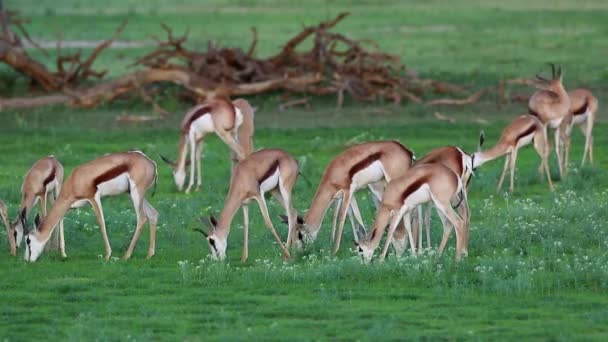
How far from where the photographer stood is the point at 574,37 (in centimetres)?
2703

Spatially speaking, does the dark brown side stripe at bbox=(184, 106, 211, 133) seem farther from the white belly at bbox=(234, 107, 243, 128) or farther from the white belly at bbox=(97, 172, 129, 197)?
the white belly at bbox=(97, 172, 129, 197)

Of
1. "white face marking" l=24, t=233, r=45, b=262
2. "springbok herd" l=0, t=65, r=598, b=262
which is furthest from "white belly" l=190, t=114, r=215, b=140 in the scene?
"white face marking" l=24, t=233, r=45, b=262

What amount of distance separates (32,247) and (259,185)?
67.0 inches

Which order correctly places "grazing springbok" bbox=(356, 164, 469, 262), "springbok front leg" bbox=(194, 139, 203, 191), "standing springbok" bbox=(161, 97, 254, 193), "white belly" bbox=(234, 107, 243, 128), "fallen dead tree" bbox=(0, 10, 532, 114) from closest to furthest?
"grazing springbok" bbox=(356, 164, 469, 262)
"springbok front leg" bbox=(194, 139, 203, 191)
"standing springbok" bbox=(161, 97, 254, 193)
"white belly" bbox=(234, 107, 243, 128)
"fallen dead tree" bbox=(0, 10, 532, 114)

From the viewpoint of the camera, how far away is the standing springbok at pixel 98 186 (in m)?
10.4

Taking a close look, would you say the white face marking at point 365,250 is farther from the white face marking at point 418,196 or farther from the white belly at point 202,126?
the white belly at point 202,126

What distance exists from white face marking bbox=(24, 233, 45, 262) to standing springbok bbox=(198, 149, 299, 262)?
1203 mm

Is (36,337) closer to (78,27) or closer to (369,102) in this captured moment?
(369,102)

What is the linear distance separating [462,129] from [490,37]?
34.7 ft

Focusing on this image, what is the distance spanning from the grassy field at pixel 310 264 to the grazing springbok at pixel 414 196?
0.27 metres

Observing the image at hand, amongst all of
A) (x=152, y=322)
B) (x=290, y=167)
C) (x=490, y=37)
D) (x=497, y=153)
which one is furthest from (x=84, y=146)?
(x=490, y=37)

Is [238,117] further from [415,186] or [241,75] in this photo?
[415,186]

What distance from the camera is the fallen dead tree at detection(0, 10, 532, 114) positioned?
736 inches

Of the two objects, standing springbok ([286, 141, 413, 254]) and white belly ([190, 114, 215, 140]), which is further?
white belly ([190, 114, 215, 140])
